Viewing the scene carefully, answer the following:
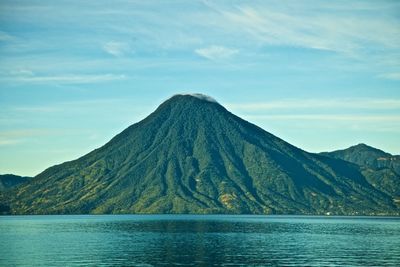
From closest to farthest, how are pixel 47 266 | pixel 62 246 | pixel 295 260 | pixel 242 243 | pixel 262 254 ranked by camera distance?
pixel 47 266, pixel 295 260, pixel 262 254, pixel 62 246, pixel 242 243

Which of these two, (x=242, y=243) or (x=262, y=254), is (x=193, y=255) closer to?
(x=262, y=254)

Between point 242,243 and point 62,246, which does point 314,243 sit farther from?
point 62,246

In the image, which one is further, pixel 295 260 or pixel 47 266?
pixel 295 260

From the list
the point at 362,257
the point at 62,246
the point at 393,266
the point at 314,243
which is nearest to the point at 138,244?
the point at 62,246

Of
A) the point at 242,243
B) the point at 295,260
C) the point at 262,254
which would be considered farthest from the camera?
the point at 242,243

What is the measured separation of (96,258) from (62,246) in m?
39.6

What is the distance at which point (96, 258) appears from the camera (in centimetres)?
14188

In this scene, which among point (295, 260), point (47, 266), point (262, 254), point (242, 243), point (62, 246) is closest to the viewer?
point (47, 266)

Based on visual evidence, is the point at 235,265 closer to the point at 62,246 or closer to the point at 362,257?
the point at 362,257

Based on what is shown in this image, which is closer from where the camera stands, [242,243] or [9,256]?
[9,256]

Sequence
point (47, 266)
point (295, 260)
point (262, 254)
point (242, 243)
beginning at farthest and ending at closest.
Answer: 1. point (242, 243)
2. point (262, 254)
3. point (295, 260)
4. point (47, 266)

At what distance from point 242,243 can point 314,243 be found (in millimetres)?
24914

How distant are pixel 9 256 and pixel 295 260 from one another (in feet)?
238

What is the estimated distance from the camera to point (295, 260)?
5522 inches
